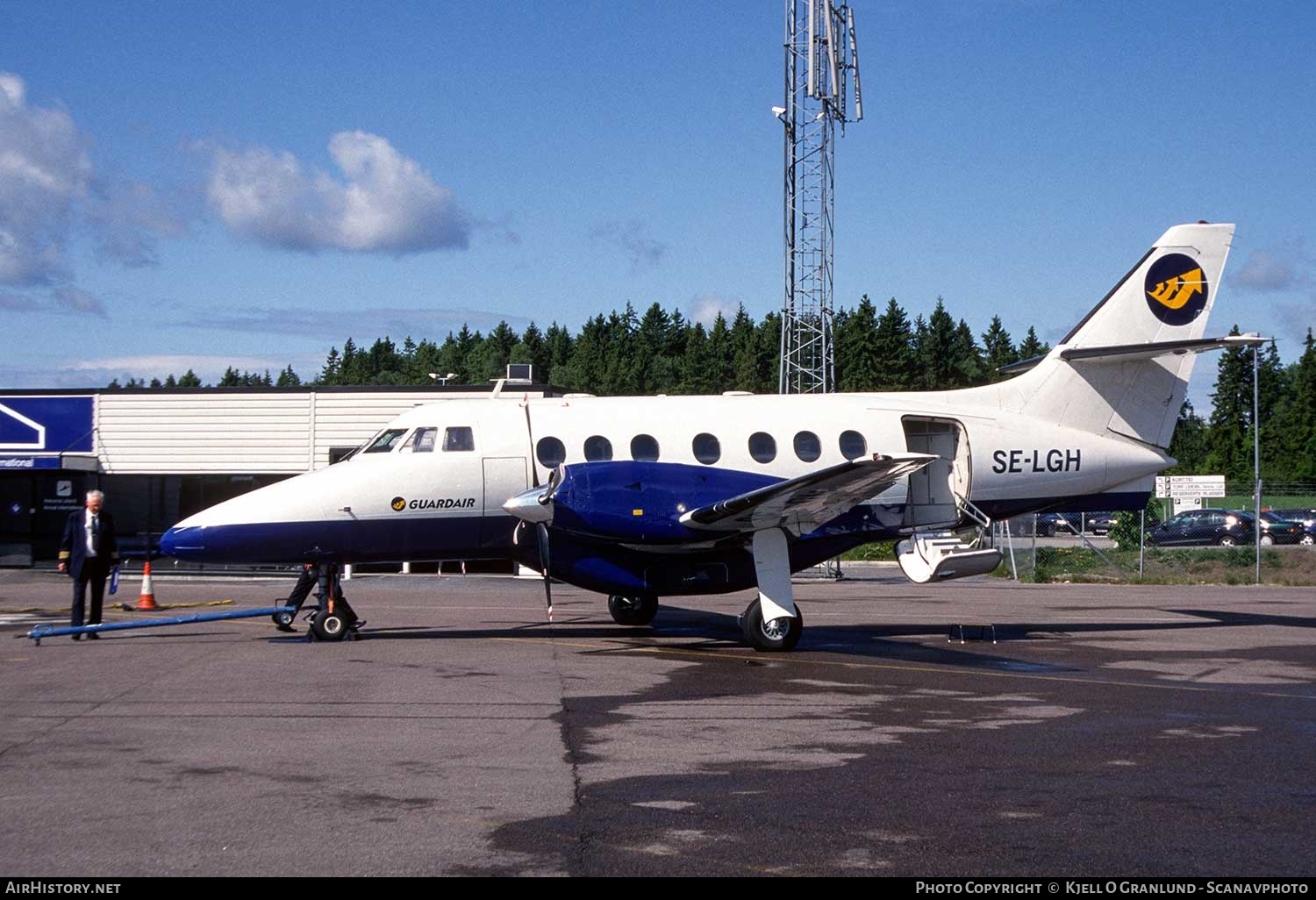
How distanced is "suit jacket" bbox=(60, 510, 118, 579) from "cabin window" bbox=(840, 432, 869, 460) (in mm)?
10028

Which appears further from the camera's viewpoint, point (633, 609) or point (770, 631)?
point (633, 609)

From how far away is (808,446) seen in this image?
57.4 ft

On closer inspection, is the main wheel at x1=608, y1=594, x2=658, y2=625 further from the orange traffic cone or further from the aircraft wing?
the orange traffic cone

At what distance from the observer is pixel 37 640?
1580cm

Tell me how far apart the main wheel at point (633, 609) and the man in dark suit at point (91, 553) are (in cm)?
696

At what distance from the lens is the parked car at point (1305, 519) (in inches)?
1896

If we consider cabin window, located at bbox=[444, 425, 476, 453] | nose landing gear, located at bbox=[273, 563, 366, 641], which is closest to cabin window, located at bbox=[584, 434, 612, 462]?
cabin window, located at bbox=[444, 425, 476, 453]

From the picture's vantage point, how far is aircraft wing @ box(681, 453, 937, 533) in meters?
14.1

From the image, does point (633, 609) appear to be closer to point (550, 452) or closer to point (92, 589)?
point (550, 452)

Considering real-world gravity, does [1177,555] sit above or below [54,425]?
below

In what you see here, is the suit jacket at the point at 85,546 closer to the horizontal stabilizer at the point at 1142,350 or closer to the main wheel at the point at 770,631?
the main wheel at the point at 770,631

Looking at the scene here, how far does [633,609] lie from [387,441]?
4410 millimetres

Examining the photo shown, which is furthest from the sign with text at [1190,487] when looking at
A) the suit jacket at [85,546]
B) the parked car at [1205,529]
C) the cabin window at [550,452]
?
the suit jacket at [85,546]

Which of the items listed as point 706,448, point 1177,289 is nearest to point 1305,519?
point 1177,289
